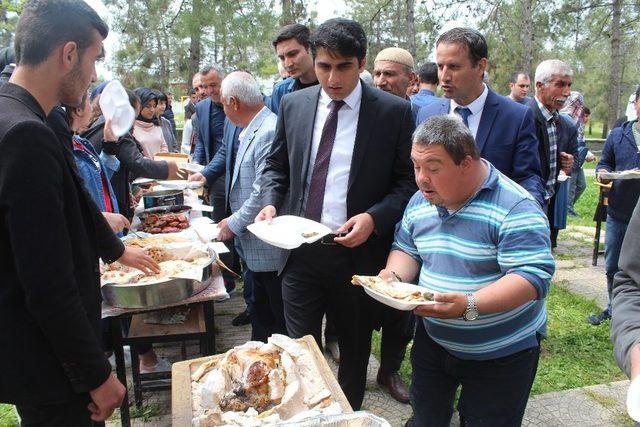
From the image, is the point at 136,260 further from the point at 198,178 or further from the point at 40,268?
the point at 198,178

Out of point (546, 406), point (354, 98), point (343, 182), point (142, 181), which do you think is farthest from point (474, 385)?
point (142, 181)

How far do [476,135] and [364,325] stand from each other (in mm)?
1158

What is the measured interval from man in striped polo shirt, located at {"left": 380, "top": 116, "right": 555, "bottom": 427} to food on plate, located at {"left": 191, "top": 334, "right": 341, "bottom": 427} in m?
0.46

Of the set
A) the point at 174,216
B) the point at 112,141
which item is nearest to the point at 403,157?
the point at 174,216

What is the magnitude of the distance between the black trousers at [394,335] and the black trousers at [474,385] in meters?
1.04

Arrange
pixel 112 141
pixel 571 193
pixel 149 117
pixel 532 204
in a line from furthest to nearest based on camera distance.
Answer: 1. pixel 571 193
2. pixel 149 117
3. pixel 112 141
4. pixel 532 204

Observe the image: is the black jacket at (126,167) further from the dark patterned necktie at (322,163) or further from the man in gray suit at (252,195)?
the dark patterned necktie at (322,163)

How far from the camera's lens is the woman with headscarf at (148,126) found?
6004 mm

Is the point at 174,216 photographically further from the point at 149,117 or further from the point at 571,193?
the point at 571,193

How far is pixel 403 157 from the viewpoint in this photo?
2.52m

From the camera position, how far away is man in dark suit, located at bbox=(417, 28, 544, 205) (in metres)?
2.48

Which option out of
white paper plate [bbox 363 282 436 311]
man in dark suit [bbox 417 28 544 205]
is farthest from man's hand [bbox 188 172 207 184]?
white paper plate [bbox 363 282 436 311]

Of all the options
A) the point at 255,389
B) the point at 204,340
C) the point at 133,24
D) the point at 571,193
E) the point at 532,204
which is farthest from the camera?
the point at 133,24

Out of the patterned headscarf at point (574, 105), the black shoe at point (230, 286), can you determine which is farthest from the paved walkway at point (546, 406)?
the patterned headscarf at point (574, 105)
